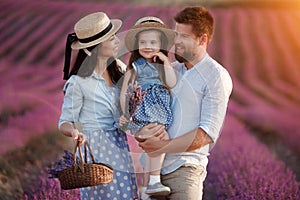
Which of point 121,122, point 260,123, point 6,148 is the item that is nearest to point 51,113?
point 6,148

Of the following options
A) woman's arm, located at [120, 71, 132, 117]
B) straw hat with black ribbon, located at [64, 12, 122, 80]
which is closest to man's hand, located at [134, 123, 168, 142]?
woman's arm, located at [120, 71, 132, 117]

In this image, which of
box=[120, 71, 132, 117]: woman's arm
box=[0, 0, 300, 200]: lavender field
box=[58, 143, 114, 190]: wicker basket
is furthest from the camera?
box=[0, 0, 300, 200]: lavender field

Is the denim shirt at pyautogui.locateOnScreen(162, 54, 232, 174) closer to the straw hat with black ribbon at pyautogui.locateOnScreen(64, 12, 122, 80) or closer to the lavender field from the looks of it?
the straw hat with black ribbon at pyautogui.locateOnScreen(64, 12, 122, 80)

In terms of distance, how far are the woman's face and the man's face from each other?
0.25 meters

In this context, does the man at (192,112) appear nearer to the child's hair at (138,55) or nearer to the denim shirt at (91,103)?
the child's hair at (138,55)

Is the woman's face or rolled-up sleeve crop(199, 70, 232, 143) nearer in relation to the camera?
rolled-up sleeve crop(199, 70, 232, 143)

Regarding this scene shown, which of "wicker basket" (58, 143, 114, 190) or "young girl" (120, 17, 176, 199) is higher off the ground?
"young girl" (120, 17, 176, 199)

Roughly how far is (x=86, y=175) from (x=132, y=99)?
34 centimetres

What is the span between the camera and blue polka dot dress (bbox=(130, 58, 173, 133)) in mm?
3420

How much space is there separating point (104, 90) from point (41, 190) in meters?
1.35

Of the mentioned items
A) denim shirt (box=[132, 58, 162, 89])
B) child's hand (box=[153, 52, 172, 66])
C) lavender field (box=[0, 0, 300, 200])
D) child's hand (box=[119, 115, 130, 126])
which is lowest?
lavender field (box=[0, 0, 300, 200])

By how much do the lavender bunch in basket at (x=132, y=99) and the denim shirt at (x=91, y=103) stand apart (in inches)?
3.4

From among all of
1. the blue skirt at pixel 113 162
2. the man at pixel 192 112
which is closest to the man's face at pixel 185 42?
the man at pixel 192 112

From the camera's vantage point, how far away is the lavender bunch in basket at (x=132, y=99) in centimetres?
340
